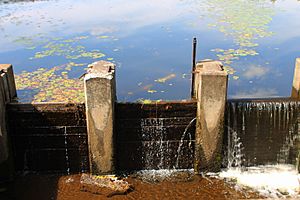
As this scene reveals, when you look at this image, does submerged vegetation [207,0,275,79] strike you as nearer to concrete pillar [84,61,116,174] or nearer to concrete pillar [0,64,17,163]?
concrete pillar [84,61,116,174]

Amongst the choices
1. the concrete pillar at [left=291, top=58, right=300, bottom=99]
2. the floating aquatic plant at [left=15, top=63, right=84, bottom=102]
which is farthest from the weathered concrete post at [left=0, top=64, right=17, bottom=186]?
the concrete pillar at [left=291, top=58, right=300, bottom=99]

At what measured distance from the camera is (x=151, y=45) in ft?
34.8

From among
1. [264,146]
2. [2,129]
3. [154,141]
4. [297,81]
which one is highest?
[297,81]

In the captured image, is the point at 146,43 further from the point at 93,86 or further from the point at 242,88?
the point at 93,86

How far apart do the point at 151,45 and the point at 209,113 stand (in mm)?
5738

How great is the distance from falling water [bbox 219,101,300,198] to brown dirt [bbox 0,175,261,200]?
36cm

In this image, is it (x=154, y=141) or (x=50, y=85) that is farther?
(x=50, y=85)

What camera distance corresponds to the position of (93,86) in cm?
509

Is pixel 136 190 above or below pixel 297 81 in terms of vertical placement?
below

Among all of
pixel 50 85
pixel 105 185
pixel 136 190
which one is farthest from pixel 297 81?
pixel 50 85

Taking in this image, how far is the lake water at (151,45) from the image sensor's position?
7922mm

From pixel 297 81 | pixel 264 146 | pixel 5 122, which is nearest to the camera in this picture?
pixel 5 122

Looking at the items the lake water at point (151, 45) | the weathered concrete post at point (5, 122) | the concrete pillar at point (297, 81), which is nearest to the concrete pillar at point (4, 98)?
the weathered concrete post at point (5, 122)

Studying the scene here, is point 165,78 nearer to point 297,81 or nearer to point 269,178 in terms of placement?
point 297,81
